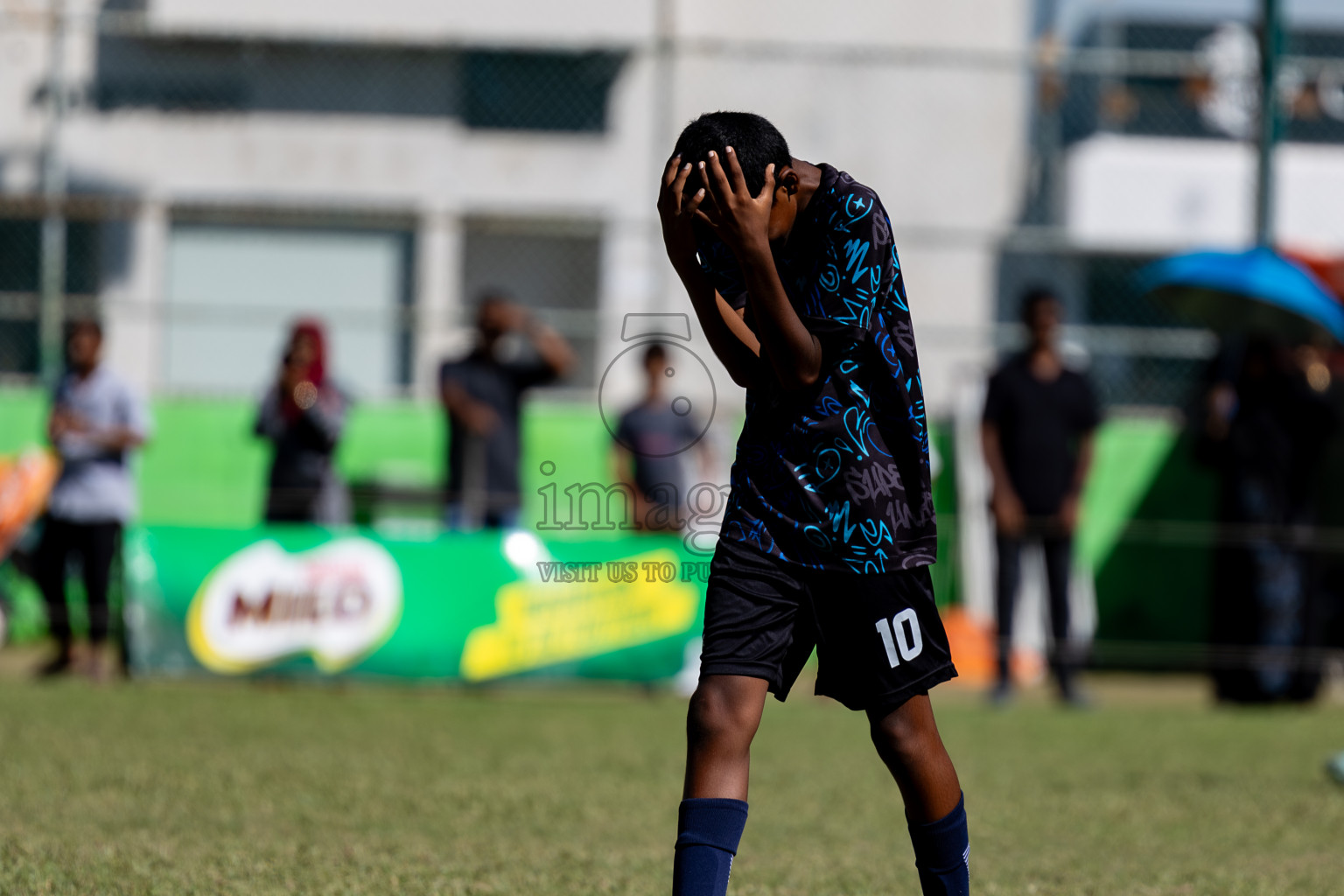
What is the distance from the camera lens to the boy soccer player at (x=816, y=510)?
11.2 feet

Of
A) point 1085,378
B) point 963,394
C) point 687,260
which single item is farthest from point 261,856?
point 963,394

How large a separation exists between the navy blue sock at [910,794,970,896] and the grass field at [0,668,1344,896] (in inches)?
40.2

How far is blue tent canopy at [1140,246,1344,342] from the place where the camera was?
984 cm

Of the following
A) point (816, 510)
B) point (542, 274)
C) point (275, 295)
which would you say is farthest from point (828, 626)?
point (542, 274)

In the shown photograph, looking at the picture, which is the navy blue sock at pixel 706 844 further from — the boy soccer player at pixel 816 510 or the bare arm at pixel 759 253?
the bare arm at pixel 759 253

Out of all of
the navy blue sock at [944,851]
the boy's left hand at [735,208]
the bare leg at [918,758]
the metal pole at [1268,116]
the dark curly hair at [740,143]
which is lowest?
the navy blue sock at [944,851]

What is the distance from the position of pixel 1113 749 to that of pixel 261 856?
4.63m

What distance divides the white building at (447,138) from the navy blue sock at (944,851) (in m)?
11.5

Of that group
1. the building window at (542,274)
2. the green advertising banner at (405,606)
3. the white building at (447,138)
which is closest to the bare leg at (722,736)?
the green advertising banner at (405,606)

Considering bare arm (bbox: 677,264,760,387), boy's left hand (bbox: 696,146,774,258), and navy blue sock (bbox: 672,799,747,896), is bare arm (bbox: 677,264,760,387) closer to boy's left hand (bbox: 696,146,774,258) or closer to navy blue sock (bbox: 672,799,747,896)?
boy's left hand (bbox: 696,146,774,258)

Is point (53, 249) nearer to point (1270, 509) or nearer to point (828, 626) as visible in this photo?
point (1270, 509)

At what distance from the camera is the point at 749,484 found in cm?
357

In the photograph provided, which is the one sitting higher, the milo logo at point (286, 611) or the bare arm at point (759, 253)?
the bare arm at point (759, 253)

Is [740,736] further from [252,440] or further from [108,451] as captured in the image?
[252,440]
